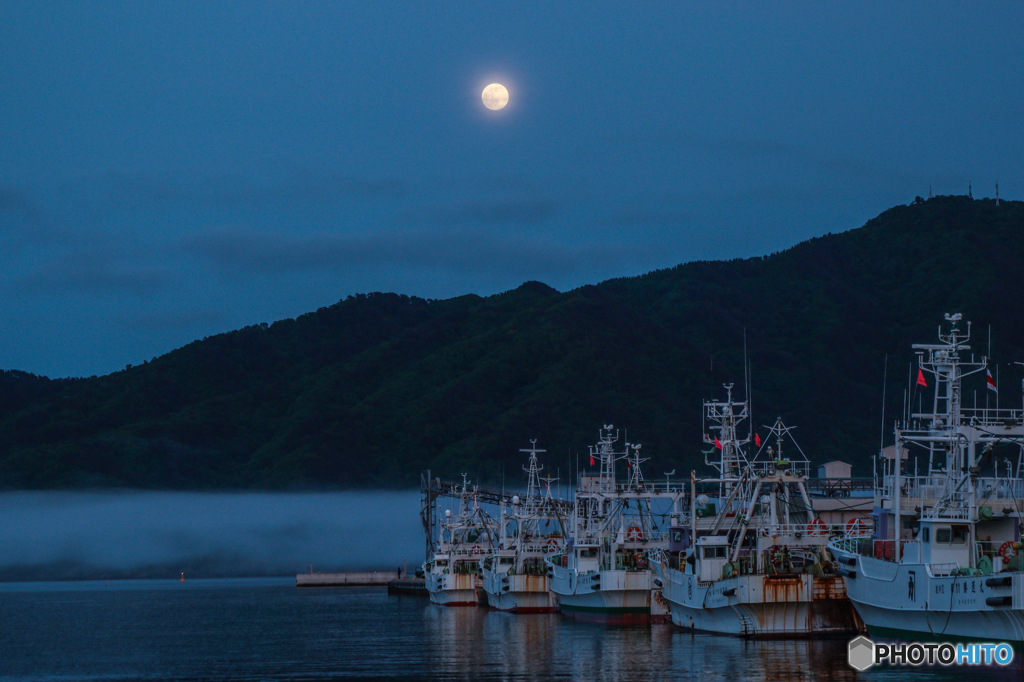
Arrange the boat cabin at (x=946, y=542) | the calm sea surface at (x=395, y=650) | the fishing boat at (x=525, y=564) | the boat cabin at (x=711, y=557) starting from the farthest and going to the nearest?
the fishing boat at (x=525, y=564)
the boat cabin at (x=711, y=557)
the calm sea surface at (x=395, y=650)
the boat cabin at (x=946, y=542)

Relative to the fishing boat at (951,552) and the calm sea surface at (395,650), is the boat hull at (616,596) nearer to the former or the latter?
the calm sea surface at (395,650)

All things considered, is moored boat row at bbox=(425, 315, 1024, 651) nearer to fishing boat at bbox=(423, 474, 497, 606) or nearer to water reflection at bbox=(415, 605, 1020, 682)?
water reflection at bbox=(415, 605, 1020, 682)

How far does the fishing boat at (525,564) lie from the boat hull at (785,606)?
36461 mm

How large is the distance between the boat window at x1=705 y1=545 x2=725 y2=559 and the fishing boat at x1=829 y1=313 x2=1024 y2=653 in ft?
27.7

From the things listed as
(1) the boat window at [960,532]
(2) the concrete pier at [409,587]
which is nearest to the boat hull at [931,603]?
(1) the boat window at [960,532]

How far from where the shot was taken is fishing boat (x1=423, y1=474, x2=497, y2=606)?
12644cm

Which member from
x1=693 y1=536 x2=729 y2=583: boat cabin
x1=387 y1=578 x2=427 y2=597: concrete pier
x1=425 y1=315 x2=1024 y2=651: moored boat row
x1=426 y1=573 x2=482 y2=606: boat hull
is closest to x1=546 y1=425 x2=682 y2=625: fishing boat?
x1=425 y1=315 x2=1024 y2=651: moored boat row

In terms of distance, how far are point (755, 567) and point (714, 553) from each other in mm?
3085

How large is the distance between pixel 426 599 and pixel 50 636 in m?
59.2

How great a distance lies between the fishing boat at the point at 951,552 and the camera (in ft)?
165

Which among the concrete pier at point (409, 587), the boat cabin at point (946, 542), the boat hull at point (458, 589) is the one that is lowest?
the concrete pier at point (409, 587)

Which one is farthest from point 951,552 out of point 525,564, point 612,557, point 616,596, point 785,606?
point 525,564

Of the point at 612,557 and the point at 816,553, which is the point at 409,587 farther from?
the point at 816,553

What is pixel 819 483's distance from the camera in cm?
12244
